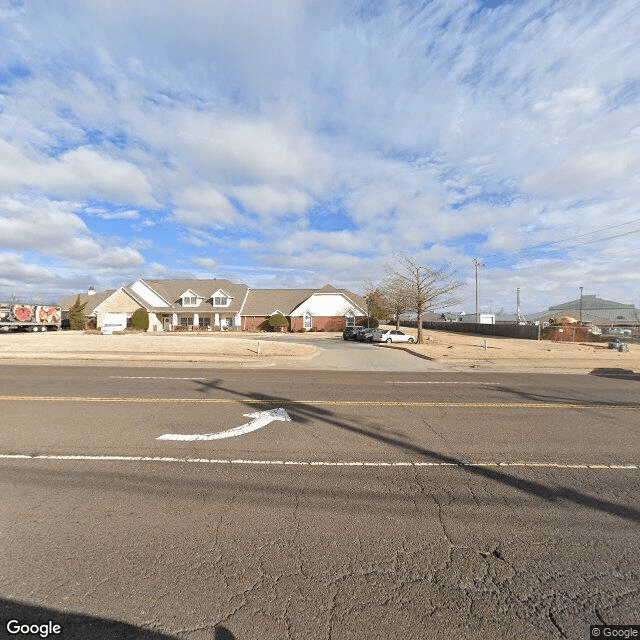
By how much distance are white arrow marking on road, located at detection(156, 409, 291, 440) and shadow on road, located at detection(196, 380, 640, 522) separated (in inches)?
10.7

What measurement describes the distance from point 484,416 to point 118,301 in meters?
48.6

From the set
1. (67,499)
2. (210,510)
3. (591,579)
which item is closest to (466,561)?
(591,579)

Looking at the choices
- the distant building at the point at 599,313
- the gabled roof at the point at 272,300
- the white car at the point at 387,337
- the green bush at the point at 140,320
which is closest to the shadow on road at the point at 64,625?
the white car at the point at 387,337

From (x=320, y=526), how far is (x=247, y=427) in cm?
339

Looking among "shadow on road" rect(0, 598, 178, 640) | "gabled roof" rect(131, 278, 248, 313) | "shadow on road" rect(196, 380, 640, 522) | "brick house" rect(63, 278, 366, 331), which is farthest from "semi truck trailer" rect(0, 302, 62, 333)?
"shadow on road" rect(0, 598, 178, 640)

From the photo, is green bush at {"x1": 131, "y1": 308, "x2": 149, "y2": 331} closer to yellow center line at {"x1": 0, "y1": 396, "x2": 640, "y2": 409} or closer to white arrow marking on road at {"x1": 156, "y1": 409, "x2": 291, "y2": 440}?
yellow center line at {"x1": 0, "y1": 396, "x2": 640, "y2": 409}

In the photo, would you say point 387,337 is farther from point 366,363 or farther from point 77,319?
point 77,319

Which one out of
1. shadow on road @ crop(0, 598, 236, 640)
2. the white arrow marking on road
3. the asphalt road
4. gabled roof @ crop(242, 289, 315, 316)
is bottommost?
shadow on road @ crop(0, 598, 236, 640)

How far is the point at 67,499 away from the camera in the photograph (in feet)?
12.9

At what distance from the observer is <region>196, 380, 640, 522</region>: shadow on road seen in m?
3.85

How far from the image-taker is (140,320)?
42969 mm

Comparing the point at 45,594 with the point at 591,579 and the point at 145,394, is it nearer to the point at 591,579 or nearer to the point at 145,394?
the point at 591,579

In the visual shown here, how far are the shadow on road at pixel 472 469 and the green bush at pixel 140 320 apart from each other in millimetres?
39408

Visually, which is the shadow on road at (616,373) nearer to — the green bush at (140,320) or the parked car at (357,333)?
the parked car at (357,333)
